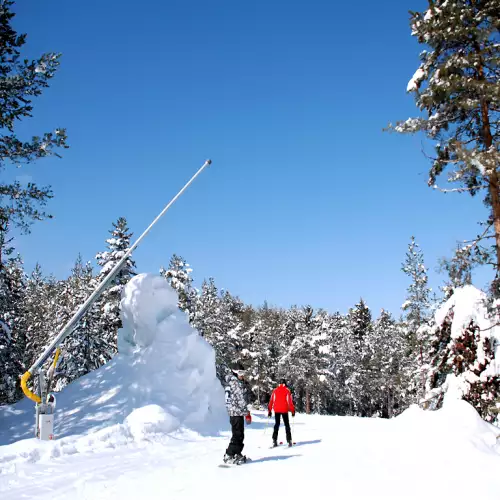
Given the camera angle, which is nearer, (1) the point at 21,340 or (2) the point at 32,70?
(2) the point at 32,70

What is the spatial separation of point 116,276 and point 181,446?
2118 centimetres

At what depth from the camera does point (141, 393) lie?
1773cm

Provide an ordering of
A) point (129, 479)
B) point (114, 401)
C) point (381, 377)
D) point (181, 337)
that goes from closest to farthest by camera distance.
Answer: point (129, 479) → point (114, 401) → point (181, 337) → point (381, 377)

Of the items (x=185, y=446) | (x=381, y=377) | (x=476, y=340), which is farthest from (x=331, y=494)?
(x=381, y=377)

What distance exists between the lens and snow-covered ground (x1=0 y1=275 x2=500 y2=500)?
8.08 meters

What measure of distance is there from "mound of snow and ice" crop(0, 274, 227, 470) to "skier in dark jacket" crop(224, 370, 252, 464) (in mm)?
4832

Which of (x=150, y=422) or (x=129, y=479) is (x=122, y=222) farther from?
(x=129, y=479)

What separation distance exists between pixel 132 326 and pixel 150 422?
6.05 meters

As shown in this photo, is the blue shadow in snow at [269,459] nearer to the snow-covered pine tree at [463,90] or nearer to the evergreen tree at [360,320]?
the snow-covered pine tree at [463,90]

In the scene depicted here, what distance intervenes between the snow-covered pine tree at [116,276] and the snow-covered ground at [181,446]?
39.1 ft

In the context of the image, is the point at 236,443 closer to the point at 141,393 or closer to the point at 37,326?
the point at 141,393

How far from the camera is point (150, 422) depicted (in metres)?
15.6

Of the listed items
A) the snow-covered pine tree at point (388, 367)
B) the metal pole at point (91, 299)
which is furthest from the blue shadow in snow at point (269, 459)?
the snow-covered pine tree at point (388, 367)

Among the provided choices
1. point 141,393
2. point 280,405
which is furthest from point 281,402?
point 141,393
